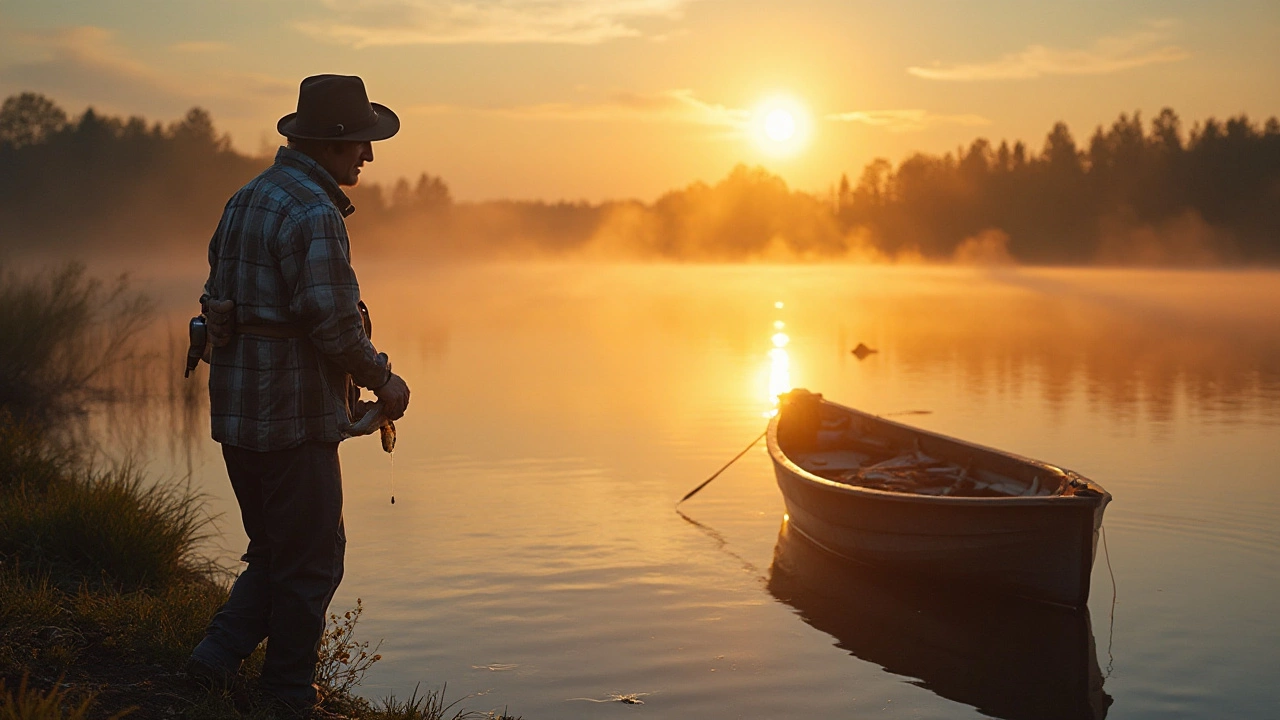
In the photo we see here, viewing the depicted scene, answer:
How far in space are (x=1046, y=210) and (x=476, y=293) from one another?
71706 mm

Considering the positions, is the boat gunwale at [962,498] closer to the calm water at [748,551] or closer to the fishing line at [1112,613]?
the fishing line at [1112,613]

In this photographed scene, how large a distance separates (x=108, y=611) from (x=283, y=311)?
2.21 meters

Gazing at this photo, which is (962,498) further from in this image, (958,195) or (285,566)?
(958,195)

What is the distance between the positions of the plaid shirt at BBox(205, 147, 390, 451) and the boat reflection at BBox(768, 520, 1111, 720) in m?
4.81

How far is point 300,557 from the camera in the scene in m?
A: 4.72

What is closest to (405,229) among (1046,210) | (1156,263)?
(1046,210)

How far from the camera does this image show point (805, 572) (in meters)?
10.8

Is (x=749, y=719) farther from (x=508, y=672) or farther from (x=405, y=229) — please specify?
(x=405, y=229)

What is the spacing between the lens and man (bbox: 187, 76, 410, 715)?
4.57 metres

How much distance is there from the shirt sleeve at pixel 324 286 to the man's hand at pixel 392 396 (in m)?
0.24

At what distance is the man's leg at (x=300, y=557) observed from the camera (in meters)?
4.66

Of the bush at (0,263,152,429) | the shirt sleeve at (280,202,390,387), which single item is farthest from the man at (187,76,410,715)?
the bush at (0,263,152,429)

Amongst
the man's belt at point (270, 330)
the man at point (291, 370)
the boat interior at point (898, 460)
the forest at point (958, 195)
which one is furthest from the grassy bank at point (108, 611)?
the forest at point (958, 195)

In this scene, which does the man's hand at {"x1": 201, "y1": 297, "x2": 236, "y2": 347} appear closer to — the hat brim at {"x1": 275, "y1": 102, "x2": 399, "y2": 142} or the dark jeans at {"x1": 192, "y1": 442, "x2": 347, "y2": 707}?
the dark jeans at {"x1": 192, "y1": 442, "x2": 347, "y2": 707}
